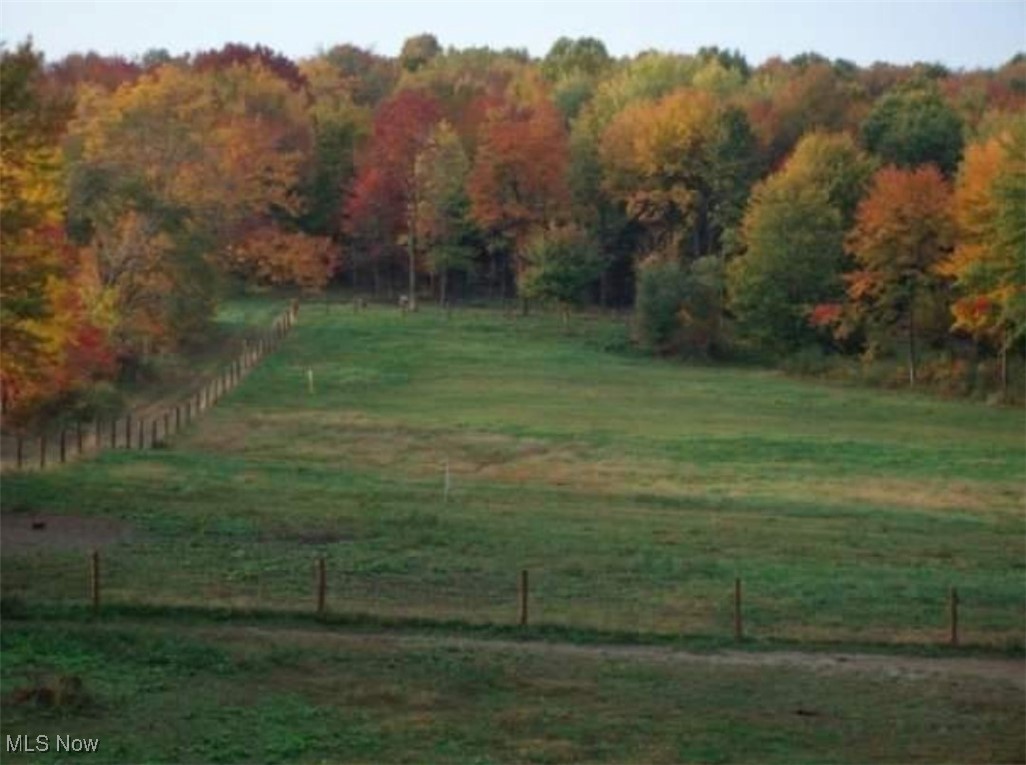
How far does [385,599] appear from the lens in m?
24.7

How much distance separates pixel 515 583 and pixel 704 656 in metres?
4.82

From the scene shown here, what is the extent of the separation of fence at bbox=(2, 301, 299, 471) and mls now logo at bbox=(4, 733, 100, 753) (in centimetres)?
2262

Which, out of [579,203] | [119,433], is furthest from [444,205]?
[119,433]

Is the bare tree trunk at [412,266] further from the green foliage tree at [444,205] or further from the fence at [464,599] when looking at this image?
the fence at [464,599]

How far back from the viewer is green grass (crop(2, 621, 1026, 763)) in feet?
55.9

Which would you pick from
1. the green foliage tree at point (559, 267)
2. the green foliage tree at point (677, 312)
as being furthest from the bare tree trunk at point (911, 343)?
the green foliage tree at point (559, 267)

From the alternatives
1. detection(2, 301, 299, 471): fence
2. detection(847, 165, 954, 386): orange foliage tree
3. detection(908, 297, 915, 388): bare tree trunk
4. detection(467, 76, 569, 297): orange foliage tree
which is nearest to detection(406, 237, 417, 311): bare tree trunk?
detection(467, 76, 569, 297): orange foliage tree

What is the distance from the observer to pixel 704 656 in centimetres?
2189

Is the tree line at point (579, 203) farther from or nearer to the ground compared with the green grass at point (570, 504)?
farther from the ground

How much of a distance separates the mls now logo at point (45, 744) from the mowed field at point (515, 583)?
1.32 ft

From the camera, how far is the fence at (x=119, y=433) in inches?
1623

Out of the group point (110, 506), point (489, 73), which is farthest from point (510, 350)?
point (489, 73)

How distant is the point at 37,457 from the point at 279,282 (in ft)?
169

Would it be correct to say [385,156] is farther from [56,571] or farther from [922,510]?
[56,571]
